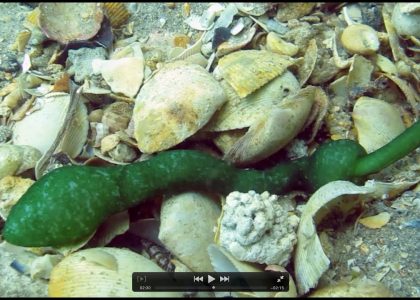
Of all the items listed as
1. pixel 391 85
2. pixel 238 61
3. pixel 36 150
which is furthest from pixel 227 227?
pixel 391 85

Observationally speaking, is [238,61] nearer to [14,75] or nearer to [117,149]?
[117,149]

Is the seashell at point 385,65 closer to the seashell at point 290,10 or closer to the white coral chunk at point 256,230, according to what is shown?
the seashell at point 290,10

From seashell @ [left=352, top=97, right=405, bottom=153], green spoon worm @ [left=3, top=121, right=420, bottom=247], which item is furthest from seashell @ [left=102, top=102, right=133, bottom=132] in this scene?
seashell @ [left=352, top=97, right=405, bottom=153]

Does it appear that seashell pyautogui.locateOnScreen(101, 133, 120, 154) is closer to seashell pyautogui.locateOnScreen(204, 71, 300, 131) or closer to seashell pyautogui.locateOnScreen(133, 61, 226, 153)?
seashell pyautogui.locateOnScreen(133, 61, 226, 153)

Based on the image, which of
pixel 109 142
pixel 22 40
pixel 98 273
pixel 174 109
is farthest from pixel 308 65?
pixel 22 40

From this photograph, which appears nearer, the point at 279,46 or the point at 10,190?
the point at 10,190

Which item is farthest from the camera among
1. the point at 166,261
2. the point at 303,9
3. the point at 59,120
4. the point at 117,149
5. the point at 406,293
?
the point at 303,9

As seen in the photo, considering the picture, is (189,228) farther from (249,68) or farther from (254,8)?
(254,8)
